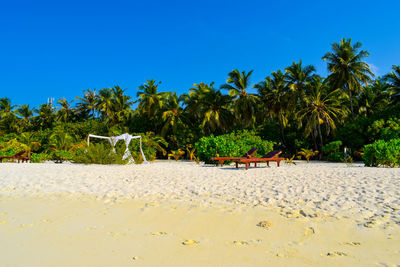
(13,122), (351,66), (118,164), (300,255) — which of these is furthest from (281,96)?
(13,122)

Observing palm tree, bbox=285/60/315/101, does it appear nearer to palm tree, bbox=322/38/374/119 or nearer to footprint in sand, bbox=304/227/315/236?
palm tree, bbox=322/38/374/119

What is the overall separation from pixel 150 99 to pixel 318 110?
58.6 ft

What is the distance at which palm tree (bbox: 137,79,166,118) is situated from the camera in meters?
29.4

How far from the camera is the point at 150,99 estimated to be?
96.2ft

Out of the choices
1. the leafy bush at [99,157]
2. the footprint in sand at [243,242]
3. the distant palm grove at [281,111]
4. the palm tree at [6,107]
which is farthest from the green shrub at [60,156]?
the palm tree at [6,107]

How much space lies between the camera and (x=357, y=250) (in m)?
2.45

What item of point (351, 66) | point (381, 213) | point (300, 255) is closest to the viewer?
point (300, 255)

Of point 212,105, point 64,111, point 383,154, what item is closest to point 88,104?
point 64,111

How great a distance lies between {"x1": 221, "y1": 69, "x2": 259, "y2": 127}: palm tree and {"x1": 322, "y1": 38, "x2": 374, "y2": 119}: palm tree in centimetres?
848

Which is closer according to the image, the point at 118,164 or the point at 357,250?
the point at 357,250

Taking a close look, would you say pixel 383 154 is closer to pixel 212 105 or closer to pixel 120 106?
pixel 212 105

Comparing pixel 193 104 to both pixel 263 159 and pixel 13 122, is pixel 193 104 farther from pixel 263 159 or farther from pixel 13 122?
pixel 13 122

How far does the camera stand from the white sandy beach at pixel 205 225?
2326 mm

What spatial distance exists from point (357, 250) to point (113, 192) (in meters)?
4.35
